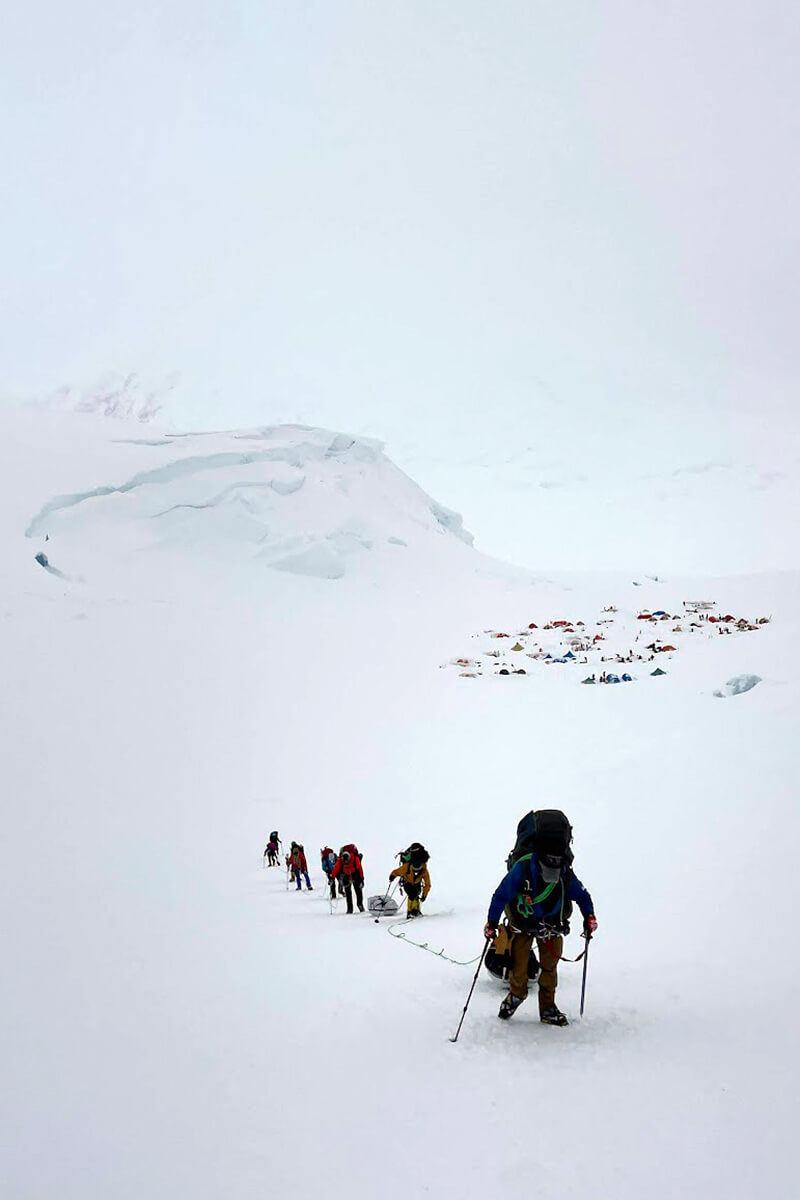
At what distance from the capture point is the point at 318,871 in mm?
10242

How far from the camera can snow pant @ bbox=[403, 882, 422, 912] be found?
7.12 metres

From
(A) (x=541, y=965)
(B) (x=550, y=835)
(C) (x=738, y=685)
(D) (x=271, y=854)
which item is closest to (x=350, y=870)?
(D) (x=271, y=854)

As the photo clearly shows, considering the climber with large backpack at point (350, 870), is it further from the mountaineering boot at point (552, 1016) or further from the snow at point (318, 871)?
the mountaineering boot at point (552, 1016)

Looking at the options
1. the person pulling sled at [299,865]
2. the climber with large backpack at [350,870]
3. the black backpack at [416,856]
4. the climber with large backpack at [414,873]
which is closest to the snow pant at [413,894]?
the climber with large backpack at [414,873]

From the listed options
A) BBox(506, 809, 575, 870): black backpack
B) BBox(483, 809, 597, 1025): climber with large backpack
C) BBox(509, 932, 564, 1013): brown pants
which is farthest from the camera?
BBox(509, 932, 564, 1013): brown pants

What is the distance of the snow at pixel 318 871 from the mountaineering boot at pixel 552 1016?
7 centimetres

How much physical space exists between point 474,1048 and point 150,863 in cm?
538

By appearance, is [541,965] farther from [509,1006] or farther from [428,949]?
[428,949]

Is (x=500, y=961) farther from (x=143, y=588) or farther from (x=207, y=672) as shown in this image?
(x=143, y=588)

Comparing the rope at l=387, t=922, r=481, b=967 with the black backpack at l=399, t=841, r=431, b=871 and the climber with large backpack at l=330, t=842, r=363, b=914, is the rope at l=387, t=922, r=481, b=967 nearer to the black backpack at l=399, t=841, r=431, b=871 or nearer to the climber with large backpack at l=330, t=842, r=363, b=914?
the black backpack at l=399, t=841, r=431, b=871

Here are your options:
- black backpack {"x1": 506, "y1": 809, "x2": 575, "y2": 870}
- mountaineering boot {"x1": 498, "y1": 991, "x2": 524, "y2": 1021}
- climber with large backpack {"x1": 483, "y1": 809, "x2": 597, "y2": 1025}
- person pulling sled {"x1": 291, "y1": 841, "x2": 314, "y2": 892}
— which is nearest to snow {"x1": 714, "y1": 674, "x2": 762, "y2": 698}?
person pulling sled {"x1": 291, "y1": 841, "x2": 314, "y2": 892}

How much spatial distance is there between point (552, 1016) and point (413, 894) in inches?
127

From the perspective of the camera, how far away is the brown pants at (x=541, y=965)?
4.14 metres

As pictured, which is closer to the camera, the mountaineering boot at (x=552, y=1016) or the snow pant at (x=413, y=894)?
the mountaineering boot at (x=552, y=1016)
